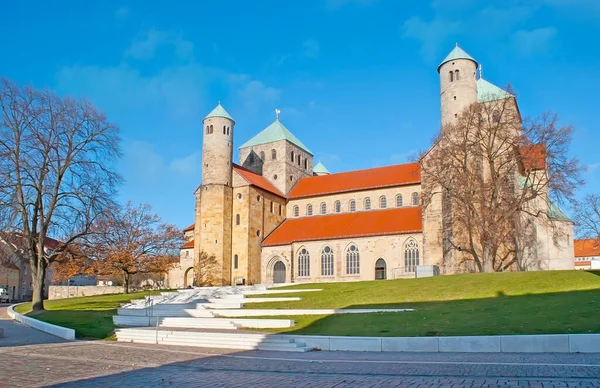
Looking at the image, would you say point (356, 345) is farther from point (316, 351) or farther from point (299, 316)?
point (299, 316)

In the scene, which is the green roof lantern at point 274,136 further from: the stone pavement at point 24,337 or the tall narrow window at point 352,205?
the stone pavement at point 24,337

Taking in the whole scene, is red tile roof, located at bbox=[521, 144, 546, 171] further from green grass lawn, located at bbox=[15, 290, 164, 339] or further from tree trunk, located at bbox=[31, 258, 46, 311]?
tree trunk, located at bbox=[31, 258, 46, 311]

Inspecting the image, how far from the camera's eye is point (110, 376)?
41.2ft

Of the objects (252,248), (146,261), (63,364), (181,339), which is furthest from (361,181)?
(63,364)

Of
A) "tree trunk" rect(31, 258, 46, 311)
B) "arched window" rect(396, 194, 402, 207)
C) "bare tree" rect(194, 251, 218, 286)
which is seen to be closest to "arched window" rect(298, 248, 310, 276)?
"bare tree" rect(194, 251, 218, 286)

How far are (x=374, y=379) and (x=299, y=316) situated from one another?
51.8 feet

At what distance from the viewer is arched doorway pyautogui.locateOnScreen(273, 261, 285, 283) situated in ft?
185

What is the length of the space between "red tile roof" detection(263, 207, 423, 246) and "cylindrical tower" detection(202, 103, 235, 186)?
27.1 ft

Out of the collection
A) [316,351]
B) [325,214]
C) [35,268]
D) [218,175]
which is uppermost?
[218,175]

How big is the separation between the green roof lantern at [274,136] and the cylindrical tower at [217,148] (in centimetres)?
873

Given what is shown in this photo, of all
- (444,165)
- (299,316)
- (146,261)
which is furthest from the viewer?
(146,261)

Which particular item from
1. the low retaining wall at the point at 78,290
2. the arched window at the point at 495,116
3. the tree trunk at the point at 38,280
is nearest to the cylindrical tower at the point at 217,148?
the low retaining wall at the point at 78,290

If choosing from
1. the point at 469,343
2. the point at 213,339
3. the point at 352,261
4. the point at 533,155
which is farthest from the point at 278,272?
the point at 469,343

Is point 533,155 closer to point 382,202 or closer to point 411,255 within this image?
point 411,255
